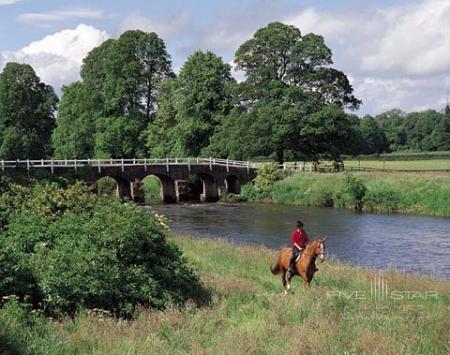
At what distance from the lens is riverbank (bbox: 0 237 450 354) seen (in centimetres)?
1176

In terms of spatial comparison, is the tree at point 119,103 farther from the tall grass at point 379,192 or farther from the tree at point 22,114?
the tall grass at point 379,192

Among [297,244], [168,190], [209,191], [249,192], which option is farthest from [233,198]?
[297,244]

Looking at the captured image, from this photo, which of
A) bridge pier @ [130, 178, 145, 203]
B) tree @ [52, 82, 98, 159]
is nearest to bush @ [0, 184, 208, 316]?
bridge pier @ [130, 178, 145, 203]

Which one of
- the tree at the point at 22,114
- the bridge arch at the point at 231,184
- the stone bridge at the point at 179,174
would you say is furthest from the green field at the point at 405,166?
the tree at the point at 22,114

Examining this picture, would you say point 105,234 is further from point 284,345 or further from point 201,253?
point 201,253

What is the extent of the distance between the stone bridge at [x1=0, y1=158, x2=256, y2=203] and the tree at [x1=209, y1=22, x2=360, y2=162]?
254 centimetres

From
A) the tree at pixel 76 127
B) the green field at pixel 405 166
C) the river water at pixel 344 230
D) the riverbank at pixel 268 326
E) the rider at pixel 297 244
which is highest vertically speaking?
the tree at pixel 76 127

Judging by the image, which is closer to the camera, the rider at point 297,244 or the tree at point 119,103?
the rider at point 297,244

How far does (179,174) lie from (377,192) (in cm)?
2536

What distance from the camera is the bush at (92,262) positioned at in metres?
14.2

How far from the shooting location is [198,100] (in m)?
80.4

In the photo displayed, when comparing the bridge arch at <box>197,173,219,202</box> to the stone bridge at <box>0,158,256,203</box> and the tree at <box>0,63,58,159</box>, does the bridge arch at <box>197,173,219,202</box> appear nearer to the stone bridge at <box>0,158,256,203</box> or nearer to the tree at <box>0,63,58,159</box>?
the stone bridge at <box>0,158,256,203</box>

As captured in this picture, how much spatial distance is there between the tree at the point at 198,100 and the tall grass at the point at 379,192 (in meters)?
15.6

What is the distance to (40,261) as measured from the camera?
1488cm
